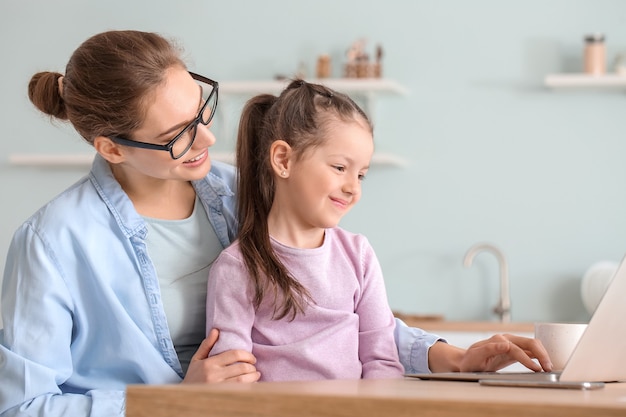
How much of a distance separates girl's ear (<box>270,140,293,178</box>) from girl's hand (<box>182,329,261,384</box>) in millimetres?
365

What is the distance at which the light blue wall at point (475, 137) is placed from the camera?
4.08 meters

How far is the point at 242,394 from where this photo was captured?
842 mm

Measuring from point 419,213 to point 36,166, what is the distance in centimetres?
187

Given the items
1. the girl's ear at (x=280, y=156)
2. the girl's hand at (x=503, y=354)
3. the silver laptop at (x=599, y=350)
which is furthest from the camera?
the girl's ear at (x=280, y=156)

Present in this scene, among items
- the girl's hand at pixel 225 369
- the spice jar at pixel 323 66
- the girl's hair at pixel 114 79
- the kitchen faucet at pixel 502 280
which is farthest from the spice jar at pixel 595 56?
the girl's hand at pixel 225 369

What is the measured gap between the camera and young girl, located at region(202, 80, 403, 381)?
1.56m

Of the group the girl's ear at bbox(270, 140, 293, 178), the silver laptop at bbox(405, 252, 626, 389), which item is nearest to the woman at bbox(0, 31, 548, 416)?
the girl's ear at bbox(270, 140, 293, 178)

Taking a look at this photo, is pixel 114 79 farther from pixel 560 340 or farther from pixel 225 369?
pixel 560 340

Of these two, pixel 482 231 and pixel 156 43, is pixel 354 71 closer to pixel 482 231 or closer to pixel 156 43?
pixel 482 231

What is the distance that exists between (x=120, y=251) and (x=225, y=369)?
37 centimetres

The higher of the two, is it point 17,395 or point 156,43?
point 156,43

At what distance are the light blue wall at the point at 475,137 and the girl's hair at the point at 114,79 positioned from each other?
102 inches

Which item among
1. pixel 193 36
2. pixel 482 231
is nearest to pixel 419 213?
pixel 482 231

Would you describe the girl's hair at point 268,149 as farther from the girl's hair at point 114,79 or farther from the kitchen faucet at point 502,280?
the kitchen faucet at point 502,280
